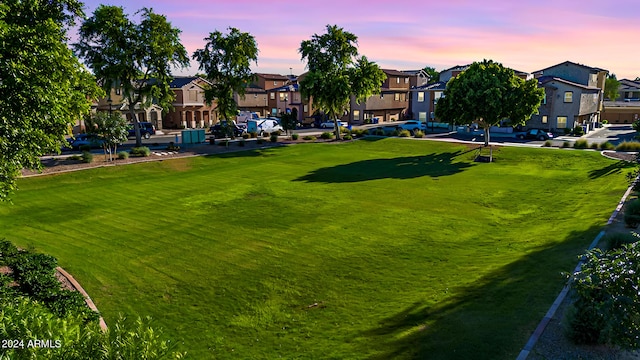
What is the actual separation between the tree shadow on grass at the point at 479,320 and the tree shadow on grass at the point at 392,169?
2243 cm

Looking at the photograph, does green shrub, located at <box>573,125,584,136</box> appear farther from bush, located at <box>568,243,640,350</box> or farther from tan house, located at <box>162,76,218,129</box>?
bush, located at <box>568,243,640,350</box>

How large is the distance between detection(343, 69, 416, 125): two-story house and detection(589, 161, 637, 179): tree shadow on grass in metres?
54.0

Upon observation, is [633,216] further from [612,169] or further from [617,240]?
[612,169]

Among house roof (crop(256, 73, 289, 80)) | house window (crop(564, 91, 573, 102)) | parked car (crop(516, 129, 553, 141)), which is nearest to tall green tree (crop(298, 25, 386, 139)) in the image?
parked car (crop(516, 129, 553, 141))

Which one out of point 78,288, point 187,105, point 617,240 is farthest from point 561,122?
point 78,288

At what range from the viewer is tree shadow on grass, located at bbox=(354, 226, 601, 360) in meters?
12.3

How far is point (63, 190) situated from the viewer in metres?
34.1

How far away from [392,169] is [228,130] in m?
27.0

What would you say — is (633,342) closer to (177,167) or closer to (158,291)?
(158,291)

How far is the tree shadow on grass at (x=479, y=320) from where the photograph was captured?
12336 millimetres

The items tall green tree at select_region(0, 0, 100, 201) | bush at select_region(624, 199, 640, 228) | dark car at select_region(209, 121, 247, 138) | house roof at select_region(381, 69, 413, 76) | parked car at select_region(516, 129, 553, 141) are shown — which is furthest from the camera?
house roof at select_region(381, 69, 413, 76)

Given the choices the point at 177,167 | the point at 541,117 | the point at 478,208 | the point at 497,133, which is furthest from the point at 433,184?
the point at 541,117

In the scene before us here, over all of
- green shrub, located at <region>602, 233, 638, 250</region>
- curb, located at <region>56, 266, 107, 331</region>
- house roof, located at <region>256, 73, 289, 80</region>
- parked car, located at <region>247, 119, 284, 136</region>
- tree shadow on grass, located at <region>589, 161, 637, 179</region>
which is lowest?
curb, located at <region>56, 266, 107, 331</region>

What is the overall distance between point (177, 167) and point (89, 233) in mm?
21286
